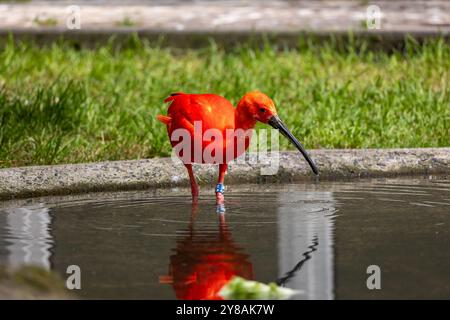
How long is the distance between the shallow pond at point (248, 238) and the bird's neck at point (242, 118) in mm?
318

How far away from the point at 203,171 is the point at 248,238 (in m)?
1.29

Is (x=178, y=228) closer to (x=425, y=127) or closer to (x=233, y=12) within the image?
(x=425, y=127)

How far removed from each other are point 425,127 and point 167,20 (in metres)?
4.59

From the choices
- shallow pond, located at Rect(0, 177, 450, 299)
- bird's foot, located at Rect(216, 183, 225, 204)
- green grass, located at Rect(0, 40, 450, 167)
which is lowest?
shallow pond, located at Rect(0, 177, 450, 299)

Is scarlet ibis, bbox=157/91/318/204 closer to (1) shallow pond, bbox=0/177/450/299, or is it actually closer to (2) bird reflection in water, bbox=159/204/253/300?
(1) shallow pond, bbox=0/177/450/299

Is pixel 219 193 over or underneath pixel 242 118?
underneath

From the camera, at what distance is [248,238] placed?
12.6ft

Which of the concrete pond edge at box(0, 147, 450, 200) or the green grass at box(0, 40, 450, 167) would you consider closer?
the concrete pond edge at box(0, 147, 450, 200)

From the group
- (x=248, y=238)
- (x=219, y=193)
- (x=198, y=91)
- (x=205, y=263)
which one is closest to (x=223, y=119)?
(x=219, y=193)

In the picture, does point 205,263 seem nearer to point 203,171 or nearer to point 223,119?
point 223,119

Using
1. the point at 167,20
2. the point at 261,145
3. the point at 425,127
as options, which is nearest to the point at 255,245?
the point at 261,145

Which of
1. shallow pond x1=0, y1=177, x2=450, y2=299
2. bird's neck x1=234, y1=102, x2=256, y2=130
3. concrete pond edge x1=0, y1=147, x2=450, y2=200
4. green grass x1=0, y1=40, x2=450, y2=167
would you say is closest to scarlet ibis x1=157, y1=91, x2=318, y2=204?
bird's neck x1=234, y1=102, x2=256, y2=130

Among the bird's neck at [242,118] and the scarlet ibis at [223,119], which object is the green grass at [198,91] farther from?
the bird's neck at [242,118]

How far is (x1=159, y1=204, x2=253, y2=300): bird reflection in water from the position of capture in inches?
123
